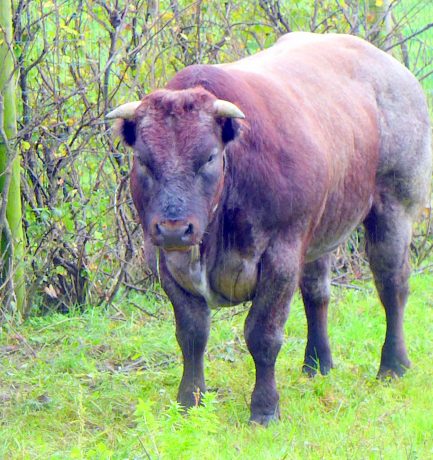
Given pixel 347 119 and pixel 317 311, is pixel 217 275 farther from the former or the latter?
pixel 317 311

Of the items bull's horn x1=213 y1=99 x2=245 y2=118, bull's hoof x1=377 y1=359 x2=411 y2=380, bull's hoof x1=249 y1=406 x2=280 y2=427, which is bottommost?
bull's hoof x1=377 y1=359 x2=411 y2=380

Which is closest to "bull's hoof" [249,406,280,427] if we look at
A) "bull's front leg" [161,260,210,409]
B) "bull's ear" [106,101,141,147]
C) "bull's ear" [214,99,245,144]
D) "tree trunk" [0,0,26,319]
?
"bull's front leg" [161,260,210,409]

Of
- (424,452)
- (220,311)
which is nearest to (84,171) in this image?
(220,311)

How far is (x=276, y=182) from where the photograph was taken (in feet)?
A: 19.0

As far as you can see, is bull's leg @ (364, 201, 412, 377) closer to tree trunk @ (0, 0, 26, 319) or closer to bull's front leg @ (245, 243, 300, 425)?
bull's front leg @ (245, 243, 300, 425)

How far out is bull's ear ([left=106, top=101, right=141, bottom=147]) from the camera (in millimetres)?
5566

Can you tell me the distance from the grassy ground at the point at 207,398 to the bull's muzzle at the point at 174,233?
2.64ft

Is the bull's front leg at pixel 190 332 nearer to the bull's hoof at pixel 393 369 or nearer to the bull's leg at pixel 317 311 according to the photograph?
the bull's leg at pixel 317 311

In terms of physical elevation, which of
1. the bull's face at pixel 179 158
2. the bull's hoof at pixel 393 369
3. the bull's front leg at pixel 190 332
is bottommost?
the bull's hoof at pixel 393 369

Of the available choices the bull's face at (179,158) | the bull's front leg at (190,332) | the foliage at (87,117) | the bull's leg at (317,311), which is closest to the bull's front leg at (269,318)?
the bull's front leg at (190,332)

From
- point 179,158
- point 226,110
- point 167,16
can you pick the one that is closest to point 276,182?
point 226,110

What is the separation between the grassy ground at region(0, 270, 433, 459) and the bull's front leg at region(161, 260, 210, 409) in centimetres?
13

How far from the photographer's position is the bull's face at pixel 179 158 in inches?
207

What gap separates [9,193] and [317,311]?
2411 mm
